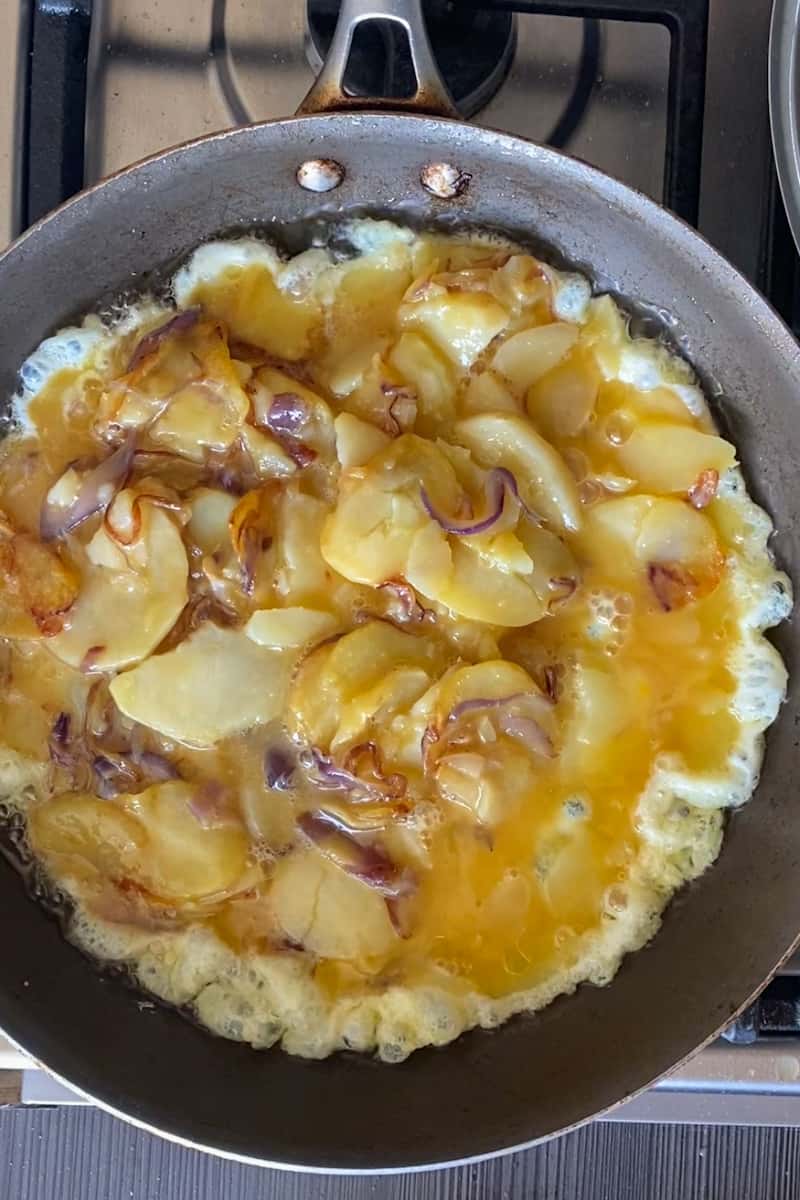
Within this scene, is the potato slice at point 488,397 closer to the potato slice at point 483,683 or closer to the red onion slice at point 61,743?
the potato slice at point 483,683

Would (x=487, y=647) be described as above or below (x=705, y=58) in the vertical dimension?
below

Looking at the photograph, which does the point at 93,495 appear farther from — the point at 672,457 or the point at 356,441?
the point at 672,457

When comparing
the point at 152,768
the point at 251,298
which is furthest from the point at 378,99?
the point at 152,768

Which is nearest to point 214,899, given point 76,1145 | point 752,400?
point 76,1145

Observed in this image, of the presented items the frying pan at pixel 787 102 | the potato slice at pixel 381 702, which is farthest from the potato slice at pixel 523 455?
the frying pan at pixel 787 102

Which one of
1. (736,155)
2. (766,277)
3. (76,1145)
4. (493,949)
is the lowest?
(76,1145)

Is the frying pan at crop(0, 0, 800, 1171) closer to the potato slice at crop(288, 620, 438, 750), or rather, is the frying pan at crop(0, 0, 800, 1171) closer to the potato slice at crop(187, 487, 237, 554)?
the potato slice at crop(187, 487, 237, 554)

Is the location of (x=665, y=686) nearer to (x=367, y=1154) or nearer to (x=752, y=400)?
→ (x=752, y=400)
